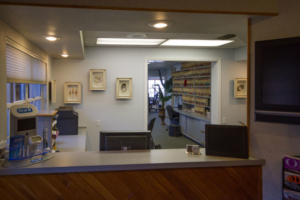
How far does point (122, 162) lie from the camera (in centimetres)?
204

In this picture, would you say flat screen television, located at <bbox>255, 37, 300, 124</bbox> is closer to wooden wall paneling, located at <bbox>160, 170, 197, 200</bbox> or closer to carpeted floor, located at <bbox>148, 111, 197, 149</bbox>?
wooden wall paneling, located at <bbox>160, 170, 197, 200</bbox>

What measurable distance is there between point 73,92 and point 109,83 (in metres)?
0.74

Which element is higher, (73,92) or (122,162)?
(73,92)

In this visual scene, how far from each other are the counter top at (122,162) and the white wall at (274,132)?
0.10 m

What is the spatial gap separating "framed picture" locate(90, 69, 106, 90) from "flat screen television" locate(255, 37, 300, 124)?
3318mm

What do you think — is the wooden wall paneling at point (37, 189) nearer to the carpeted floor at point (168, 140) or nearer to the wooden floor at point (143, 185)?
the wooden floor at point (143, 185)

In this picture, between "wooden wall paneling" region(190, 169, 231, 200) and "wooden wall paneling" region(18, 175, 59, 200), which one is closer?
"wooden wall paneling" region(18, 175, 59, 200)

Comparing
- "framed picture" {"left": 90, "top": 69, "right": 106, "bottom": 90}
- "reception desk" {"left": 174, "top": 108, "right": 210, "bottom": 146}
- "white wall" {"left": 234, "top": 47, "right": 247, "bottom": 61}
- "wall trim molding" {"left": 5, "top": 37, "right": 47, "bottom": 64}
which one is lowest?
"reception desk" {"left": 174, "top": 108, "right": 210, "bottom": 146}

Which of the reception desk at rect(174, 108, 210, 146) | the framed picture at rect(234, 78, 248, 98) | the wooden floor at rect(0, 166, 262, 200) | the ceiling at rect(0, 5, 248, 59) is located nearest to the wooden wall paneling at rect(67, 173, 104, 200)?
the wooden floor at rect(0, 166, 262, 200)

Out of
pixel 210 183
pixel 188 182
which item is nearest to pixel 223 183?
pixel 210 183

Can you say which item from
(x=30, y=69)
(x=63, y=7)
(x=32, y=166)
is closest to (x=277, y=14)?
(x=63, y=7)

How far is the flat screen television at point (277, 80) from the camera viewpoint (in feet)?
5.92

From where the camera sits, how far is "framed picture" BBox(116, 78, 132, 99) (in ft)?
15.8

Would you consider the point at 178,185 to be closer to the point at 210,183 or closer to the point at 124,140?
the point at 210,183
